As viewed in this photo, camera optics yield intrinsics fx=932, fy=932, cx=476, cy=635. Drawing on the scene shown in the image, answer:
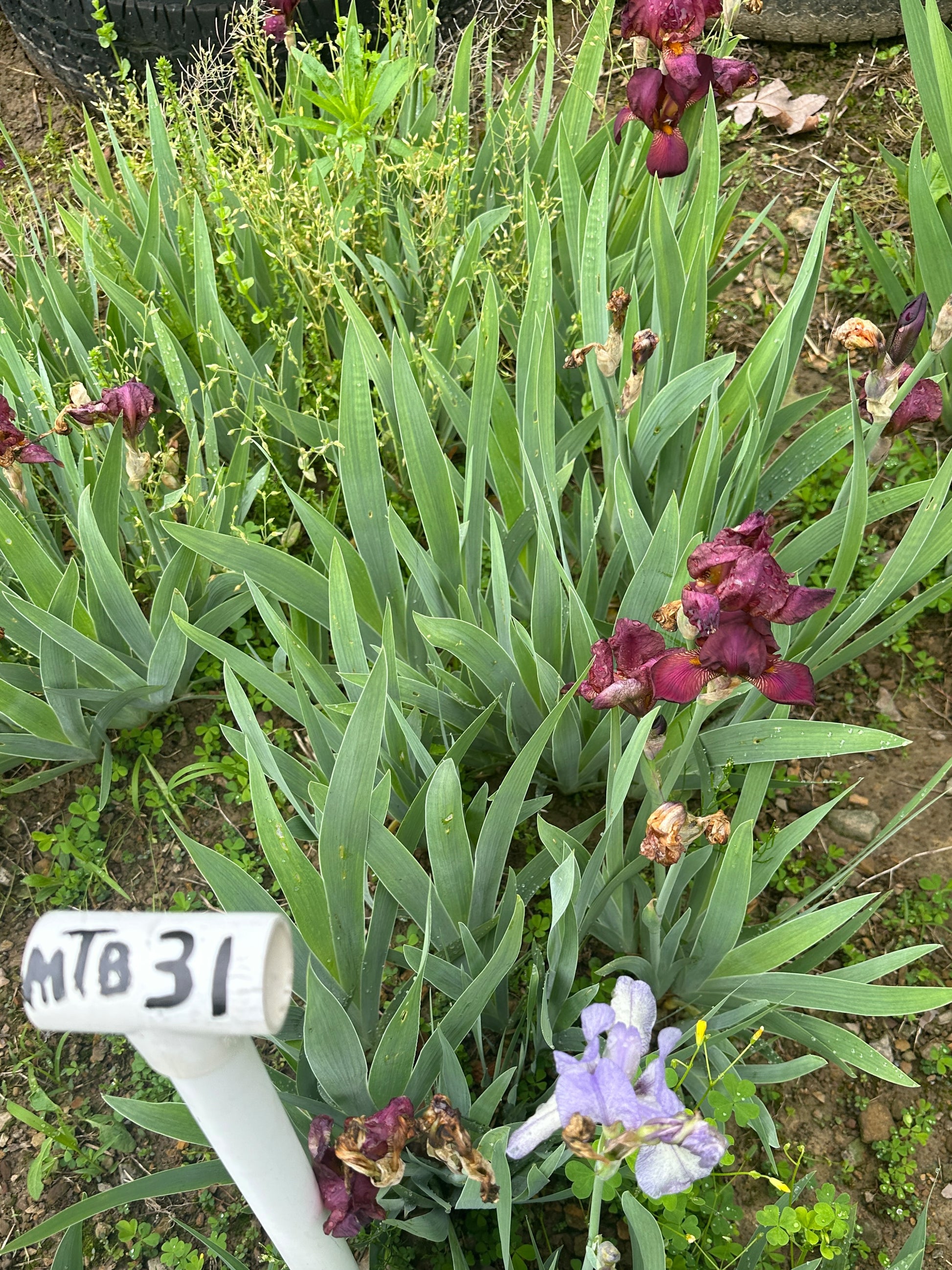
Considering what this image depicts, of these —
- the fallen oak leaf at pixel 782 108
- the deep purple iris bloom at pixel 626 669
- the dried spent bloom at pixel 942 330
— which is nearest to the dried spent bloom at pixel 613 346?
the dried spent bloom at pixel 942 330

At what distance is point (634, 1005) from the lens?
849mm

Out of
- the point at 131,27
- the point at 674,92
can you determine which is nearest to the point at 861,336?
the point at 674,92

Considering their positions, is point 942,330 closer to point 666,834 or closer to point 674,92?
point 674,92

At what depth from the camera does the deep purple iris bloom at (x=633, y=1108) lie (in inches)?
27.4

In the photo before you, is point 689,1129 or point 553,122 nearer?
point 689,1129

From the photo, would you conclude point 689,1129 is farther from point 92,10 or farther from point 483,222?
point 92,10

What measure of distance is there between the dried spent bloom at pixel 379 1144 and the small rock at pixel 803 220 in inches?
92.6

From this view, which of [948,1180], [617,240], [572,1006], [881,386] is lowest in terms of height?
[948,1180]

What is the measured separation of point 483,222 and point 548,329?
0.66 meters

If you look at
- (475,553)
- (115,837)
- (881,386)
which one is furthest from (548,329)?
(115,837)

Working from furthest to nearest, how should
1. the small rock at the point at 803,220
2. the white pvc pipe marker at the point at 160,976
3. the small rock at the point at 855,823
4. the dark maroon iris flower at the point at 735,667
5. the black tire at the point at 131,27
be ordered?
1. the black tire at the point at 131,27
2. the small rock at the point at 803,220
3. the small rock at the point at 855,823
4. the dark maroon iris flower at the point at 735,667
5. the white pvc pipe marker at the point at 160,976

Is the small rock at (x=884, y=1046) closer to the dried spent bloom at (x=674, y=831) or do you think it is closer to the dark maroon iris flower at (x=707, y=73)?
the dried spent bloom at (x=674, y=831)

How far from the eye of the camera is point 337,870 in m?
1.06

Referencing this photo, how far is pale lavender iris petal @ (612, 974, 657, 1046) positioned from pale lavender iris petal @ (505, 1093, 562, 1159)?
0.09 m
